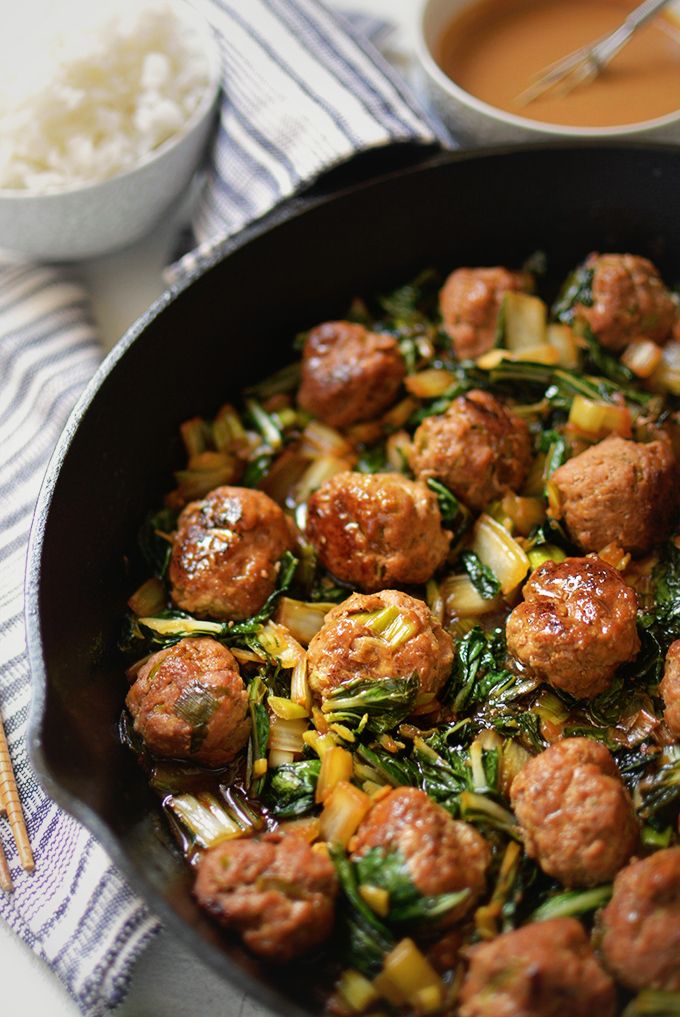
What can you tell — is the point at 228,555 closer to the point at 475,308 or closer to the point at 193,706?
the point at 193,706

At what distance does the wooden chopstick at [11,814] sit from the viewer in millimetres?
3598

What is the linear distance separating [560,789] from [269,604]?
1.30 meters

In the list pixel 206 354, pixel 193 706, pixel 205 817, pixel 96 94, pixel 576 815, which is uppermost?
pixel 96 94

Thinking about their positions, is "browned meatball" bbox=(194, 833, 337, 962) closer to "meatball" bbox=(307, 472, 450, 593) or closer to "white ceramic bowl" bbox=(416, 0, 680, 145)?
"meatball" bbox=(307, 472, 450, 593)

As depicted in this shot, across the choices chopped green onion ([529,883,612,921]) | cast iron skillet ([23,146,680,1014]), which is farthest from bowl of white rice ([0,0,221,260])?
chopped green onion ([529,883,612,921])

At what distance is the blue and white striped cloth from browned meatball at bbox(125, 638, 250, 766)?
65 centimetres

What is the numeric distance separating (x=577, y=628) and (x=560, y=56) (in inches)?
127

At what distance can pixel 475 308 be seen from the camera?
4.45 meters

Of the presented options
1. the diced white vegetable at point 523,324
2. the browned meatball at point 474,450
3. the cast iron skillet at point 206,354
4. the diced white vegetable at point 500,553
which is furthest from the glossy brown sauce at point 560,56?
the diced white vegetable at point 500,553

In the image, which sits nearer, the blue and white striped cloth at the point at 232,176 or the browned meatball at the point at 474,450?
the browned meatball at the point at 474,450

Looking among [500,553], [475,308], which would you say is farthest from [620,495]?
[475,308]

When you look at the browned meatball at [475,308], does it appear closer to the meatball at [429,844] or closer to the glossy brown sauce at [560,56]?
the glossy brown sauce at [560,56]

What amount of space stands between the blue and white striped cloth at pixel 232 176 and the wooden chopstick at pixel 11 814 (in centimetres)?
4

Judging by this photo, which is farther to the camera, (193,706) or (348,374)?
(348,374)
